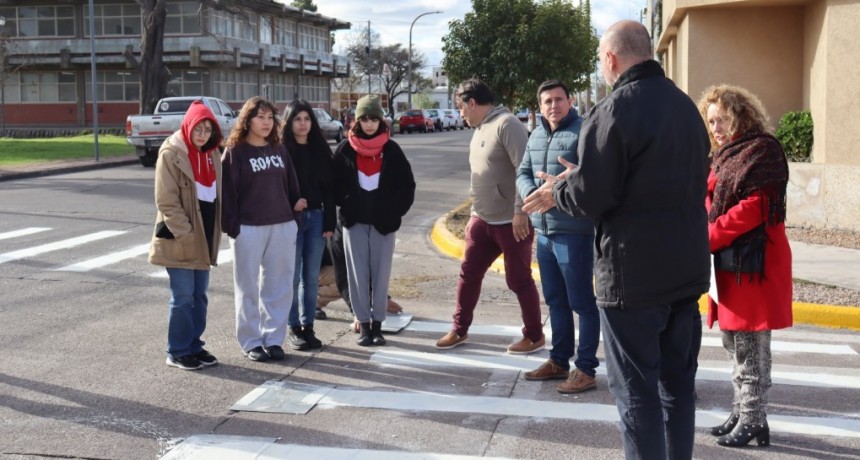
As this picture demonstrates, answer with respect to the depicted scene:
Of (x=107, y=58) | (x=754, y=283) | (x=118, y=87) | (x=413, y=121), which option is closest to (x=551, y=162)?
(x=754, y=283)

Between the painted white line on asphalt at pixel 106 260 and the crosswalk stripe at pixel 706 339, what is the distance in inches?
178

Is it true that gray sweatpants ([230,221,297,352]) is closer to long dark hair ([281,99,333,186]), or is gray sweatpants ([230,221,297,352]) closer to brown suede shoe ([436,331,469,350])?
long dark hair ([281,99,333,186])

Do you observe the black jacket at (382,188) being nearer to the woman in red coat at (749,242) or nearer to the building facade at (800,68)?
the woman in red coat at (749,242)

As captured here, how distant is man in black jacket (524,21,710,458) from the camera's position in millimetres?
3990

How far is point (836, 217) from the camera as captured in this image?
1327cm

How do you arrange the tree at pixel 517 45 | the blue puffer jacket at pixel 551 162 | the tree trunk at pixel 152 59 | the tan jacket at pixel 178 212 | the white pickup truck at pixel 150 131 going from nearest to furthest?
the blue puffer jacket at pixel 551 162
the tan jacket at pixel 178 212
the tree at pixel 517 45
the white pickup truck at pixel 150 131
the tree trunk at pixel 152 59

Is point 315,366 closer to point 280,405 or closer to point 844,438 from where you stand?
point 280,405

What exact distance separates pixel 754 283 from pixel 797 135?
10241 mm

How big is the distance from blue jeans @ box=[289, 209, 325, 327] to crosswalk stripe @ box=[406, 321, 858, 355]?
1.02 meters

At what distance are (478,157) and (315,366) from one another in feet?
6.29

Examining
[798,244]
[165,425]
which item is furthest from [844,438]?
[798,244]

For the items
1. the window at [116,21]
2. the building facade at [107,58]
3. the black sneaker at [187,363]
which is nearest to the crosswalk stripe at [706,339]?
the black sneaker at [187,363]

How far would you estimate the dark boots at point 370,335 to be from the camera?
7.73 m

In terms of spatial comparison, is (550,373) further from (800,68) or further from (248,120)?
(800,68)
